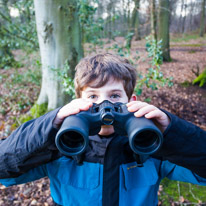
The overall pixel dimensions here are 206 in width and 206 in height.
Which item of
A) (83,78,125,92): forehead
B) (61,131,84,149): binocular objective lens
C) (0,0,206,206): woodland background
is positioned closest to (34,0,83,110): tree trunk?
(0,0,206,206): woodland background

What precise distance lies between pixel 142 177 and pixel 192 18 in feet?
99.5

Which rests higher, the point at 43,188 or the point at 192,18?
the point at 192,18

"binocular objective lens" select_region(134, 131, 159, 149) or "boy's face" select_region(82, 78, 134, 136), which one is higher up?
"boy's face" select_region(82, 78, 134, 136)

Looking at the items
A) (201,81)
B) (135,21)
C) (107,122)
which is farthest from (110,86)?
(135,21)

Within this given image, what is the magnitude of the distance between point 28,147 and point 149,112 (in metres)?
0.78

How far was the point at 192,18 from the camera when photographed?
1018 inches

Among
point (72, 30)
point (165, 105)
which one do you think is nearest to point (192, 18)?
point (165, 105)

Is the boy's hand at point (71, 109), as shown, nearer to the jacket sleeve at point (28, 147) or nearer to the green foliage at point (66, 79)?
the jacket sleeve at point (28, 147)

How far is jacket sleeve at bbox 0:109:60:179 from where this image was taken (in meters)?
1.12

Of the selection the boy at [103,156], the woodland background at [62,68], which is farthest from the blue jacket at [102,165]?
the woodland background at [62,68]

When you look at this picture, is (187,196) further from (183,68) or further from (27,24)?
(183,68)

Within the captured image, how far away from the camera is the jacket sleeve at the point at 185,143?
110 centimetres

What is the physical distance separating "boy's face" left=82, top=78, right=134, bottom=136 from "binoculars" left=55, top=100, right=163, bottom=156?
123 mm

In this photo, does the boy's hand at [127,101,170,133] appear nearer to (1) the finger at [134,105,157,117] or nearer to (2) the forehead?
(1) the finger at [134,105,157,117]
